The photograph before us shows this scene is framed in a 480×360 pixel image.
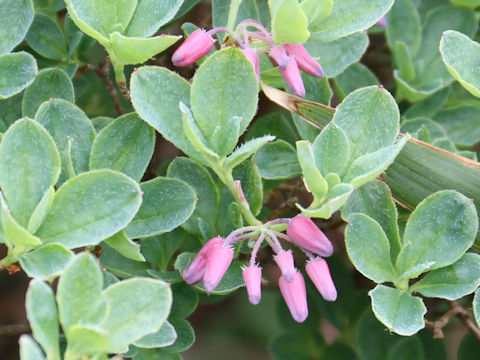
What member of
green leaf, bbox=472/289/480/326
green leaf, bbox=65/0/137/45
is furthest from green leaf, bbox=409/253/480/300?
green leaf, bbox=65/0/137/45

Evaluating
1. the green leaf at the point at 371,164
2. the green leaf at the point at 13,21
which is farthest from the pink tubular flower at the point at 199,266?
the green leaf at the point at 13,21

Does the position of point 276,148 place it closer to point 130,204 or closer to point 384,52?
point 130,204

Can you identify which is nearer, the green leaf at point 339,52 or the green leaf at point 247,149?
the green leaf at point 247,149

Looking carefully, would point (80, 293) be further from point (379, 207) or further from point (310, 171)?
point (379, 207)

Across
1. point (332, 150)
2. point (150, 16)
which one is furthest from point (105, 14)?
point (332, 150)

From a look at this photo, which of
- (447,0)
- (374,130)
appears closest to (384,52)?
(447,0)

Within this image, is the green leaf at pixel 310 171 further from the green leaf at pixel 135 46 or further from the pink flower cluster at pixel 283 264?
the green leaf at pixel 135 46
